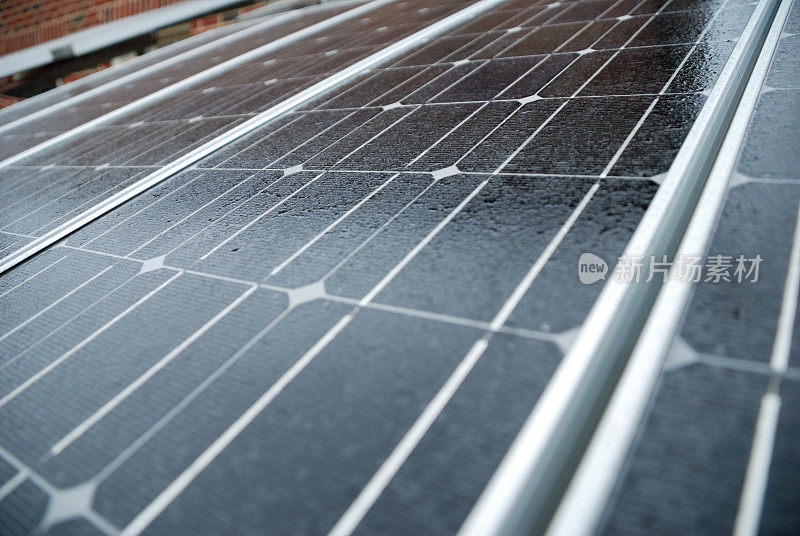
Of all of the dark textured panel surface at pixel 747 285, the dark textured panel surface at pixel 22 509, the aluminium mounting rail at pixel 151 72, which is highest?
the aluminium mounting rail at pixel 151 72

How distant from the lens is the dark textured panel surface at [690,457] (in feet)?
3.62

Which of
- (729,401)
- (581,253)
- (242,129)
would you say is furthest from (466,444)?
(242,129)

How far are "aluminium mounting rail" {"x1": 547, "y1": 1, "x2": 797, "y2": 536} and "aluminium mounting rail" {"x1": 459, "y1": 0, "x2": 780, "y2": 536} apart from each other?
4cm

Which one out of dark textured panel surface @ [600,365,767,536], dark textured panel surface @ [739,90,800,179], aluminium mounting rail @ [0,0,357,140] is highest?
aluminium mounting rail @ [0,0,357,140]

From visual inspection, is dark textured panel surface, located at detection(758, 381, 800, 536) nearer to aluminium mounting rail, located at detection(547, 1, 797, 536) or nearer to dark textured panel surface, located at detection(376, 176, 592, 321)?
aluminium mounting rail, located at detection(547, 1, 797, 536)

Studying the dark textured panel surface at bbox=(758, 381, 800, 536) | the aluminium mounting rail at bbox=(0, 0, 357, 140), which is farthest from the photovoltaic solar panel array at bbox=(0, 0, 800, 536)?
the aluminium mounting rail at bbox=(0, 0, 357, 140)

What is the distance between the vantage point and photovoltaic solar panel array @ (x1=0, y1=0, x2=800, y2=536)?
130 cm

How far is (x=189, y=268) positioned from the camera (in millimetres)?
2484

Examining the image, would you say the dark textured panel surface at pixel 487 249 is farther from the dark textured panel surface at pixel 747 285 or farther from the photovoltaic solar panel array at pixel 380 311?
the dark textured panel surface at pixel 747 285

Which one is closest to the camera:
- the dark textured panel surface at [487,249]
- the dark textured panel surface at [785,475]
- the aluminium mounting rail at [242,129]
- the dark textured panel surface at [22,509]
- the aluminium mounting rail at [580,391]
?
the dark textured panel surface at [785,475]

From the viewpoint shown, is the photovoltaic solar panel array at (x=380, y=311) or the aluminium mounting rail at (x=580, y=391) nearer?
the aluminium mounting rail at (x=580, y=391)

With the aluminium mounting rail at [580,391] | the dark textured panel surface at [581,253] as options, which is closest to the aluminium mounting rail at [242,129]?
the dark textured panel surface at [581,253]

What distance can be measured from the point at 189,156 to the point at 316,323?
2.68 metres

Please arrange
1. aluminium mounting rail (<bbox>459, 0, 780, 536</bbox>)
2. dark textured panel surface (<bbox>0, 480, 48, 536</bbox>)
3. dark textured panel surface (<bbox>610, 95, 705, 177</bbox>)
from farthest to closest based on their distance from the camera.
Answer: dark textured panel surface (<bbox>610, 95, 705, 177</bbox>)
dark textured panel surface (<bbox>0, 480, 48, 536</bbox>)
aluminium mounting rail (<bbox>459, 0, 780, 536</bbox>)
